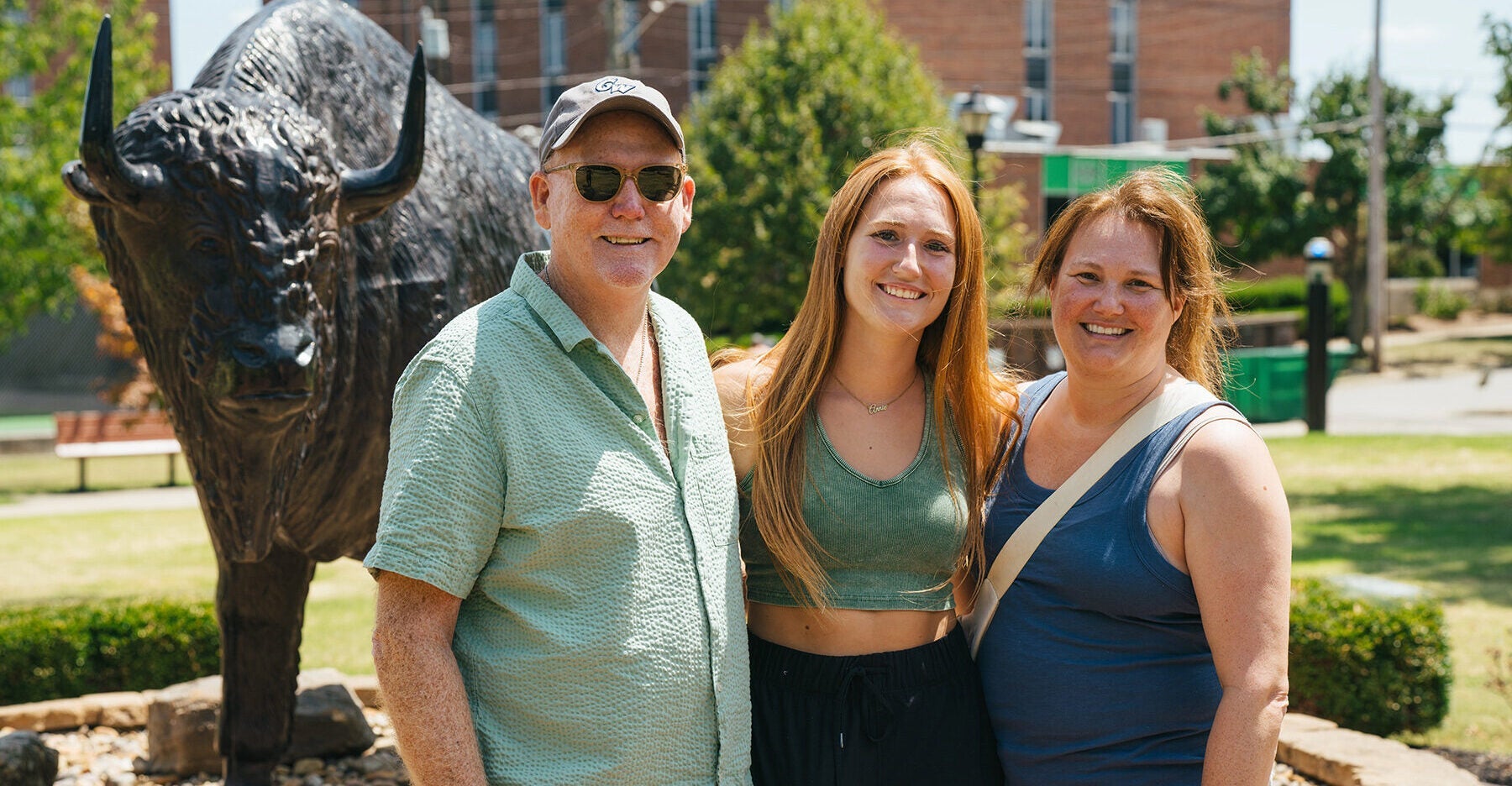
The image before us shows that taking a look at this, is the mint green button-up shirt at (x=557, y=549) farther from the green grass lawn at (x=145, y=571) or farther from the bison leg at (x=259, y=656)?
the green grass lawn at (x=145, y=571)

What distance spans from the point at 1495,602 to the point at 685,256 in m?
14.9

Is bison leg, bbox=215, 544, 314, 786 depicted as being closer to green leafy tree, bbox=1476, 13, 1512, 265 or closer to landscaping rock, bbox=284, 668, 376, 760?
landscaping rock, bbox=284, 668, 376, 760

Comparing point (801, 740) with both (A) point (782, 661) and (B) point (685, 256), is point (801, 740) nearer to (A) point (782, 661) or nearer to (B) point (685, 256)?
(A) point (782, 661)

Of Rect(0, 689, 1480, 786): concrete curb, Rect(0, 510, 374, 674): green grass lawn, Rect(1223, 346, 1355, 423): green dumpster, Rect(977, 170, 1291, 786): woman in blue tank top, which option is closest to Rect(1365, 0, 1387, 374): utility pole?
Rect(1223, 346, 1355, 423): green dumpster

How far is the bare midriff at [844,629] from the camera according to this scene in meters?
2.63

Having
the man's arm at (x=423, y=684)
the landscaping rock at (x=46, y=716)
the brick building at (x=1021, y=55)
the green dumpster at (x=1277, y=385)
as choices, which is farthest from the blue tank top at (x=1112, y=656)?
the brick building at (x=1021, y=55)

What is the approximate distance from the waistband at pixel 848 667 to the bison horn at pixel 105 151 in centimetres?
192

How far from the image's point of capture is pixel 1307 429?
1811cm

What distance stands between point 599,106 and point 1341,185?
106 ft

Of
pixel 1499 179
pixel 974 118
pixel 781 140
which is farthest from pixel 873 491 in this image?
pixel 1499 179

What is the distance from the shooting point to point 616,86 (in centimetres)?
223

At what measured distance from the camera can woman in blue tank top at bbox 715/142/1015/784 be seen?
2580 mm

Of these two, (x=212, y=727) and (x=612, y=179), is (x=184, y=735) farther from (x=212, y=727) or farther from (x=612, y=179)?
(x=612, y=179)

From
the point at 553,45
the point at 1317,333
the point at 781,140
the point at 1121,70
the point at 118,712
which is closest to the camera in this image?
the point at 118,712
